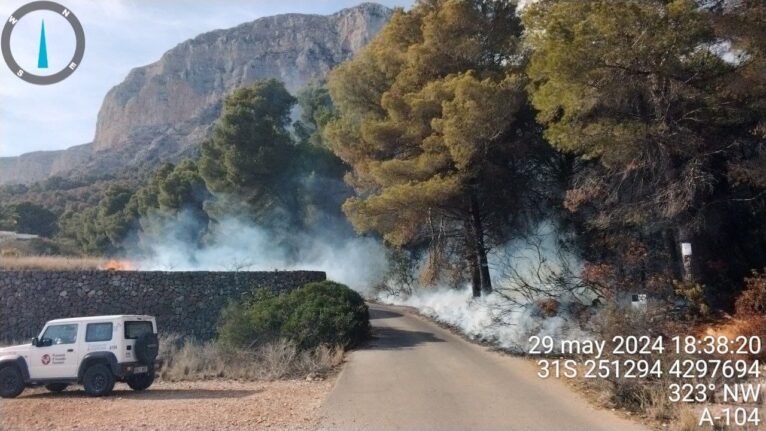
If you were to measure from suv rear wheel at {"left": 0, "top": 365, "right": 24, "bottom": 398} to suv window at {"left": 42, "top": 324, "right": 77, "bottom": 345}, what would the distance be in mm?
970

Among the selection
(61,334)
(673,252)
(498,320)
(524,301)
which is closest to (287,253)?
(524,301)

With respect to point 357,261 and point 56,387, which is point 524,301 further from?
point 357,261

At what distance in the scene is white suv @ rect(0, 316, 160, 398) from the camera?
15281 mm

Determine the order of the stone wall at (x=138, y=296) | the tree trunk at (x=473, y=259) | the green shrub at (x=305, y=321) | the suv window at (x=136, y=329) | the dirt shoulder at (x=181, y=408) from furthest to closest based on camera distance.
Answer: the stone wall at (x=138, y=296) < the tree trunk at (x=473, y=259) < the green shrub at (x=305, y=321) < the suv window at (x=136, y=329) < the dirt shoulder at (x=181, y=408)

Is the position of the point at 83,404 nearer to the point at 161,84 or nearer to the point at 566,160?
the point at 566,160

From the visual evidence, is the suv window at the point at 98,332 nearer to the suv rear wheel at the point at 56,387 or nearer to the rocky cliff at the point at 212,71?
the suv rear wheel at the point at 56,387

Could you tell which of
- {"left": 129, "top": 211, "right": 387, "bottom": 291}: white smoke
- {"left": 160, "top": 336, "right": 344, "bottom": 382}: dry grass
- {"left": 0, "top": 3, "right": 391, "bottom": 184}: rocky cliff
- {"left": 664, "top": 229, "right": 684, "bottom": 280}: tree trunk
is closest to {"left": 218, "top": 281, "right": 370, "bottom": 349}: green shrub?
{"left": 160, "top": 336, "right": 344, "bottom": 382}: dry grass

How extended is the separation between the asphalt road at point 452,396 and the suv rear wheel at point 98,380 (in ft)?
17.5

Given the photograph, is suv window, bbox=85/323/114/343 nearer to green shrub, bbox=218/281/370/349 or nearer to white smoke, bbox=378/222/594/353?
green shrub, bbox=218/281/370/349

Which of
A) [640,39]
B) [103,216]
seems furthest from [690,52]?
[103,216]

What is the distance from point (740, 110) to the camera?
1498 centimetres

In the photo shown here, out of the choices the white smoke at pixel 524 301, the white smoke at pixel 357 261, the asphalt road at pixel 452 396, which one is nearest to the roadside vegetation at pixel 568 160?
the white smoke at pixel 524 301

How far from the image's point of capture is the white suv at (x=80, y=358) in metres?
15.3

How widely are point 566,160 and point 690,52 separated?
700 centimetres
